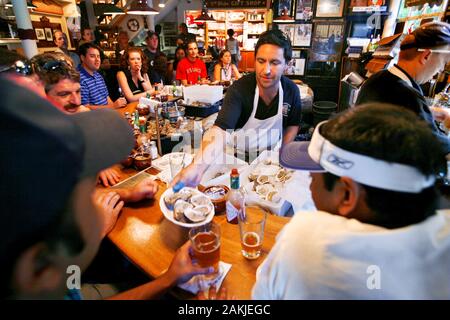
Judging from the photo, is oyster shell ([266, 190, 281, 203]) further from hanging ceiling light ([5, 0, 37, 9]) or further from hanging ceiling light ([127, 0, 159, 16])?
hanging ceiling light ([5, 0, 37, 9])

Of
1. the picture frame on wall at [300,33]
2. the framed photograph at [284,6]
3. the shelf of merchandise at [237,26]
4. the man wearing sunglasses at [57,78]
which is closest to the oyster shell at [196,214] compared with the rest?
the man wearing sunglasses at [57,78]

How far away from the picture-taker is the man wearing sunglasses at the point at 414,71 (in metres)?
1.80

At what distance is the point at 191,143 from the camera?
239 cm

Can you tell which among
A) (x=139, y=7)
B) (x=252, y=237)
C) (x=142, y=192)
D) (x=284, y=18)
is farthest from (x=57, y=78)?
(x=284, y=18)

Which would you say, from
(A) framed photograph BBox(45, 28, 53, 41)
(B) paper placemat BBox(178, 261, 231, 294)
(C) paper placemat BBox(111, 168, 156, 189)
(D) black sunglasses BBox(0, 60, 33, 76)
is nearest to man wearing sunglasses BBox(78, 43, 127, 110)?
(D) black sunglasses BBox(0, 60, 33, 76)

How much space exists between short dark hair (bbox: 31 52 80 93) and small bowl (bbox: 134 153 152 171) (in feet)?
3.35

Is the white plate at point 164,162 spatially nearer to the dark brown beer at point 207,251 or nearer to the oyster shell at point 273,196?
the oyster shell at point 273,196

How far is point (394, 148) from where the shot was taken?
642 millimetres

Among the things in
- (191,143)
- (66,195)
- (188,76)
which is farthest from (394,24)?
(66,195)

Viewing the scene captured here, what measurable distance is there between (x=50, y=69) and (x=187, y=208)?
184 cm

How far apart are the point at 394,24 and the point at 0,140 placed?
7745mm
